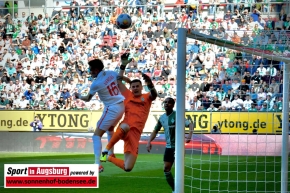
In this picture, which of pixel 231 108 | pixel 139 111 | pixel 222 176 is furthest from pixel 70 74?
pixel 139 111

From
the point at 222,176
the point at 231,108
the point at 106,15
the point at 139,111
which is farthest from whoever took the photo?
the point at 106,15

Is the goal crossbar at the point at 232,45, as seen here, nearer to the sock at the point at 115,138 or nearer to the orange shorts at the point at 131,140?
the sock at the point at 115,138

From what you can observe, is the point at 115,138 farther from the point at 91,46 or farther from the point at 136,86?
the point at 91,46

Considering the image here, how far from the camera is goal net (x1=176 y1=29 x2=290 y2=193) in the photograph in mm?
8086

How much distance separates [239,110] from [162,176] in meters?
3.26

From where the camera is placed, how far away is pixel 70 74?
21.5m

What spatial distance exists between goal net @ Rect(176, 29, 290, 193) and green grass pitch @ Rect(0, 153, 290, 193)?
30 millimetres

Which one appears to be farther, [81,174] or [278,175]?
[278,175]

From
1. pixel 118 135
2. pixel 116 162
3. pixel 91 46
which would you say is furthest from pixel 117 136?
pixel 91 46

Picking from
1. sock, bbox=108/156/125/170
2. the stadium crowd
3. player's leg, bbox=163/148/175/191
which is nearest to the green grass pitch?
player's leg, bbox=163/148/175/191

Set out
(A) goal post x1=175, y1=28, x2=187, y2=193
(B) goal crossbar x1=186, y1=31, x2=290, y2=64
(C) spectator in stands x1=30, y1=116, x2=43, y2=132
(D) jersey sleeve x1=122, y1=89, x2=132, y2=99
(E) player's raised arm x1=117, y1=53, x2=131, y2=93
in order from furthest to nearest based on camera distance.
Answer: (C) spectator in stands x1=30, y1=116, x2=43, y2=132 < (D) jersey sleeve x1=122, y1=89, x2=132, y2=99 < (E) player's raised arm x1=117, y1=53, x2=131, y2=93 < (B) goal crossbar x1=186, y1=31, x2=290, y2=64 < (A) goal post x1=175, y1=28, x2=187, y2=193

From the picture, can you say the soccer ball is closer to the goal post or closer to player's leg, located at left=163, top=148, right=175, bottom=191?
player's leg, located at left=163, top=148, right=175, bottom=191

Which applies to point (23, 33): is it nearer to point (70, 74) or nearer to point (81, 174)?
point (70, 74)

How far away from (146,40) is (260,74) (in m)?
10.5
